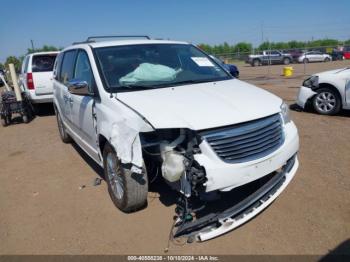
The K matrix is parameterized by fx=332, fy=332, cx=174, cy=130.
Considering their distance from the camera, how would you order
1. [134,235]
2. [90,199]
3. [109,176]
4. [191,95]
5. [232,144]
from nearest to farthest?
1. [232,144]
2. [134,235]
3. [191,95]
4. [109,176]
5. [90,199]

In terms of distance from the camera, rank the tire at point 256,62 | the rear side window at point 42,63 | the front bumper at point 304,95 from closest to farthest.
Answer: the front bumper at point 304,95 → the rear side window at point 42,63 → the tire at point 256,62

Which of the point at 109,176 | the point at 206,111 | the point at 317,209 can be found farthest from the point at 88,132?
the point at 317,209

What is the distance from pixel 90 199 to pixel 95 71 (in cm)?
159

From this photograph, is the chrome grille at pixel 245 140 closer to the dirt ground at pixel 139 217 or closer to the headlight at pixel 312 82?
the dirt ground at pixel 139 217

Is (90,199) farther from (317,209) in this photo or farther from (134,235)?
(317,209)

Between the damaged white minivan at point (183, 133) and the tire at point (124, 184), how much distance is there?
0.03 ft

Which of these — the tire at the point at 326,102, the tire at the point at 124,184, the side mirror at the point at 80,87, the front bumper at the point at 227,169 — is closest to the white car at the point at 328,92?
the tire at the point at 326,102

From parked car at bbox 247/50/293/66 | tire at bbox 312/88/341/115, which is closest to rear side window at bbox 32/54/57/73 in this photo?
tire at bbox 312/88/341/115

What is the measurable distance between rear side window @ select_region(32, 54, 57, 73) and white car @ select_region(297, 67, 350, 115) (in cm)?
720

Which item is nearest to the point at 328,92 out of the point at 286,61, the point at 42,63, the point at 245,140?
the point at 245,140

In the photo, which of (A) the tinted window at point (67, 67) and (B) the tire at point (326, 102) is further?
(B) the tire at point (326, 102)

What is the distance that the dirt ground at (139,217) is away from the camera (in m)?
3.12

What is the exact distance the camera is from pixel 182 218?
10.3 feet

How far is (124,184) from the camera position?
339 centimetres
